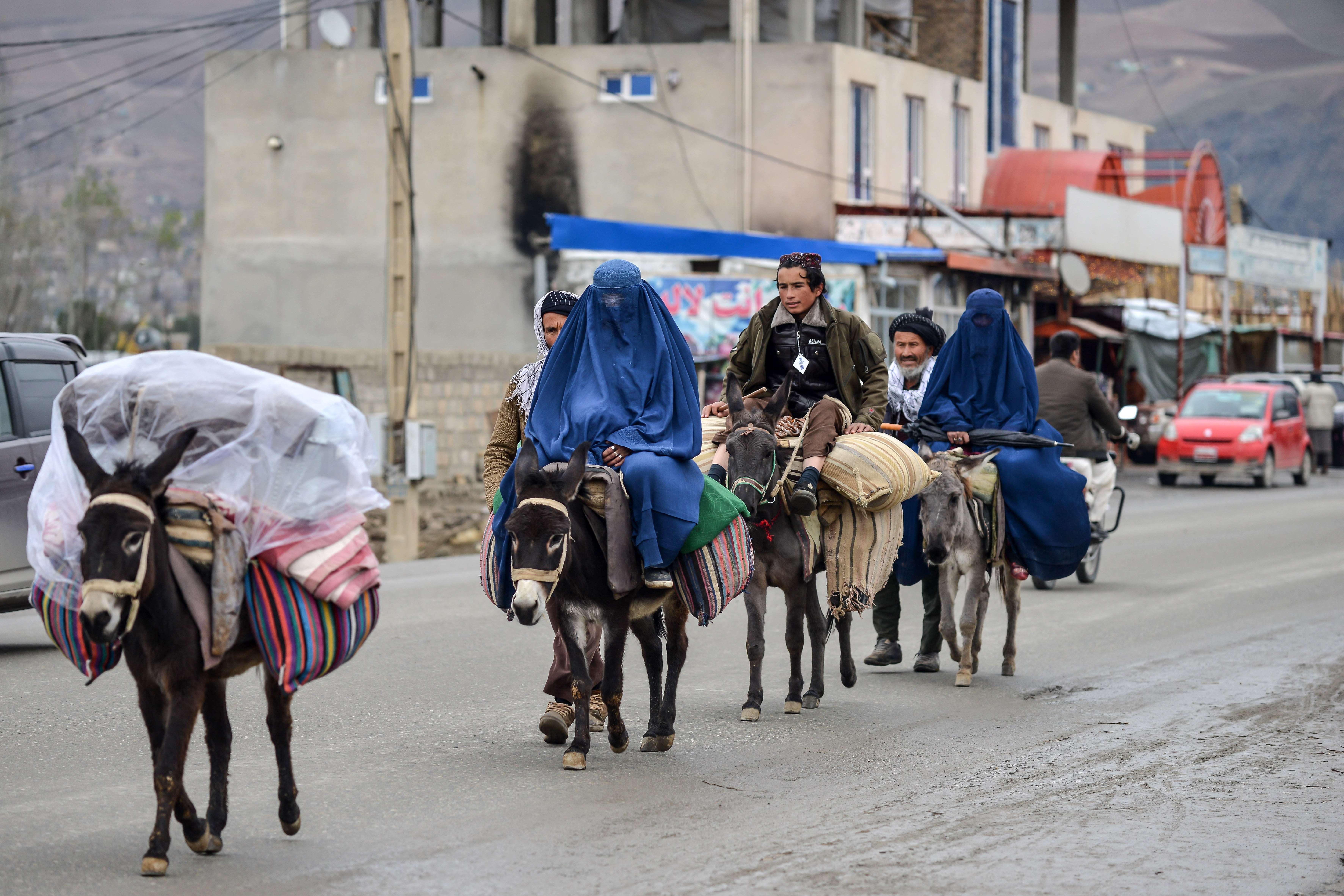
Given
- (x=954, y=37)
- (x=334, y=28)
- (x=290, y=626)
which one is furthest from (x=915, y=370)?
(x=954, y=37)

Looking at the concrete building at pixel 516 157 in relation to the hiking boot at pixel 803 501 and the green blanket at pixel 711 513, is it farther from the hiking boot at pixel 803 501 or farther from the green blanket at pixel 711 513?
the green blanket at pixel 711 513

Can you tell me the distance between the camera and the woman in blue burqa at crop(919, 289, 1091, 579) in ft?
32.4

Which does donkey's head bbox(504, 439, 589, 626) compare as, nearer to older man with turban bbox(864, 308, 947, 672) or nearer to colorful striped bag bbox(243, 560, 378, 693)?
colorful striped bag bbox(243, 560, 378, 693)

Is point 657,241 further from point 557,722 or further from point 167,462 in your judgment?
point 167,462

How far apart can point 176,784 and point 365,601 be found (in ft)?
2.99

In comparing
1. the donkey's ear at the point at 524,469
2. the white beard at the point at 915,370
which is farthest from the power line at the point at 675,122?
the donkey's ear at the point at 524,469

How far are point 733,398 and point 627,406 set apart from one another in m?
1.18

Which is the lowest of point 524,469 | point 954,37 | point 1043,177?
point 524,469

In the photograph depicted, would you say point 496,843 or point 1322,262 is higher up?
point 1322,262

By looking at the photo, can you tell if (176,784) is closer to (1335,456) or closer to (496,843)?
(496,843)

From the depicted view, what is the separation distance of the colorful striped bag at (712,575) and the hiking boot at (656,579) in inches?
4.3

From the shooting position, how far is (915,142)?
36.8 meters

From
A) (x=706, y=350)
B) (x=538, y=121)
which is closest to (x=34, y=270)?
(x=538, y=121)

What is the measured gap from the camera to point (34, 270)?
242ft
